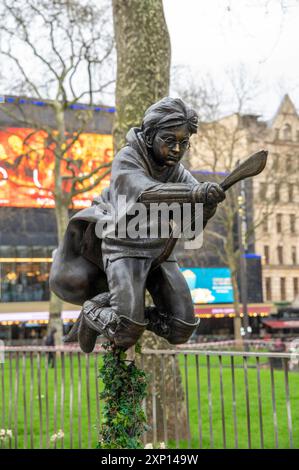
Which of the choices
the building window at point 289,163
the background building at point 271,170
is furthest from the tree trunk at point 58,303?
the building window at point 289,163

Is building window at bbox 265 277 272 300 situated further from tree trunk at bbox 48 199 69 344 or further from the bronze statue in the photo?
the bronze statue

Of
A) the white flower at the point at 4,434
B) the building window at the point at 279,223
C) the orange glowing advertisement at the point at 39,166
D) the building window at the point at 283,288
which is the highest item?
the building window at the point at 279,223

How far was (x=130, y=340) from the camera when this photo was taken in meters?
2.97

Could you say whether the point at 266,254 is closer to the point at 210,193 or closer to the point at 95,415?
the point at 95,415

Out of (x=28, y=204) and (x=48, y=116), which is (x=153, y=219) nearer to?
(x=28, y=204)

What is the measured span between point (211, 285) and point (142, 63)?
3620 cm

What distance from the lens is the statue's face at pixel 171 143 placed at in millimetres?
2982

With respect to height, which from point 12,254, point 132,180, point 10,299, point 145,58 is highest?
point 12,254

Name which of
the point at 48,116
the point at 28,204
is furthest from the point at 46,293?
the point at 48,116

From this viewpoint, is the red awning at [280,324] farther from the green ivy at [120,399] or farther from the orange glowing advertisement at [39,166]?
the green ivy at [120,399]

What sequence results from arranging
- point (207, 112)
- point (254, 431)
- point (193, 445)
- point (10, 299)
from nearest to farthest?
point (193, 445)
point (254, 431)
point (207, 112)
point (10, 299)

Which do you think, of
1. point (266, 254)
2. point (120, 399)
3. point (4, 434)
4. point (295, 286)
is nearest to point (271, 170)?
point (4, 434)

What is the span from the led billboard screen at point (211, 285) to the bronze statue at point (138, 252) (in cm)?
3922

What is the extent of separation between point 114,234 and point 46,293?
38879 mm
